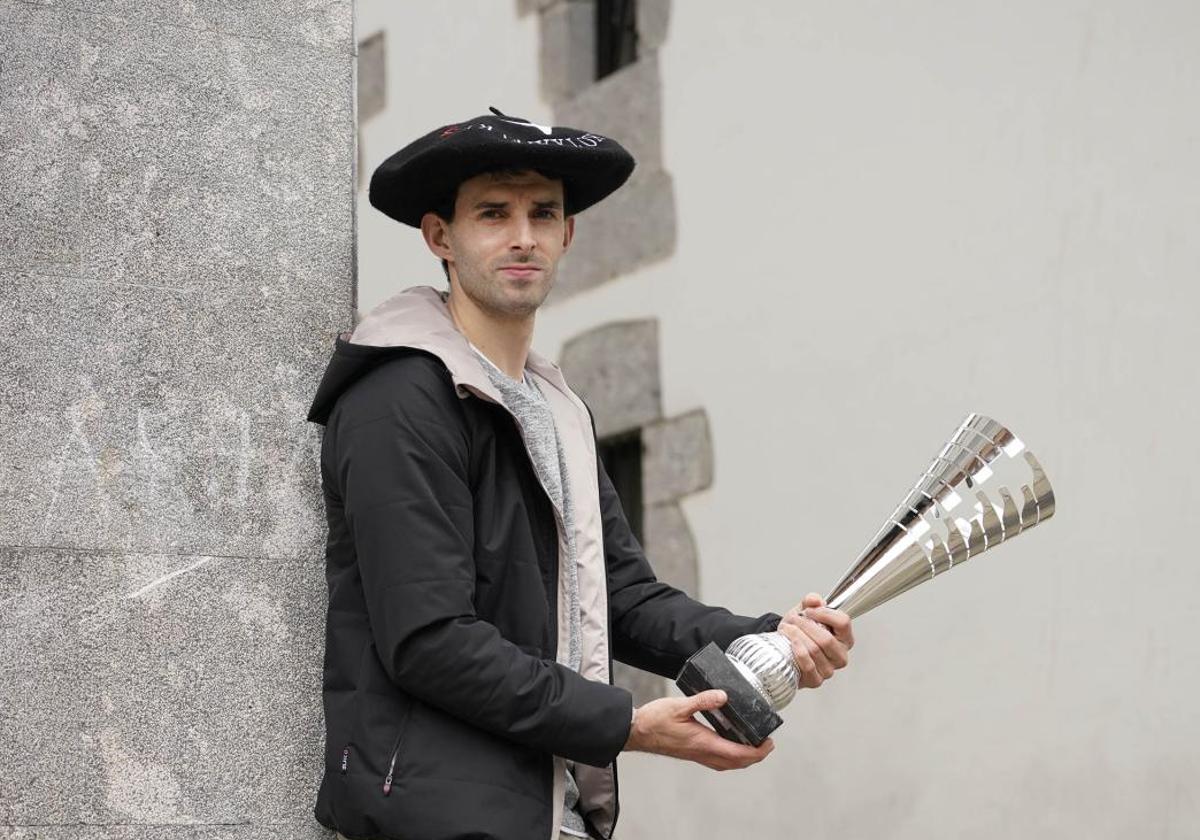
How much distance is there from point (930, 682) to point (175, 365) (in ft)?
12.7

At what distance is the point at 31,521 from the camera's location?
2.94 meters

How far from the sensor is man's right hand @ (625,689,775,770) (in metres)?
2.68

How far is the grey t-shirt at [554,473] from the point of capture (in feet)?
9.34

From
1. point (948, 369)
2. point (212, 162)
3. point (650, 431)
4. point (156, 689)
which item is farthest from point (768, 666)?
point (650, 431)

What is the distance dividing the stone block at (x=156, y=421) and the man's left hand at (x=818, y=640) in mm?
783

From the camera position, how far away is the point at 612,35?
28.6 ft

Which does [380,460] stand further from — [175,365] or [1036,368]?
[1036,368]

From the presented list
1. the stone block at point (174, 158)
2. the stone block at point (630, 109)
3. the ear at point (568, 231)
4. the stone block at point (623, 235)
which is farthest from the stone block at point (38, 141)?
the stone block at point (630, 109)

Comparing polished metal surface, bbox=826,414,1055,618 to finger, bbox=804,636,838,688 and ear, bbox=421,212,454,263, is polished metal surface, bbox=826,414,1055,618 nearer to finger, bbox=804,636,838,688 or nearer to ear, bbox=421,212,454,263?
finger, bbox=804,636,838,688

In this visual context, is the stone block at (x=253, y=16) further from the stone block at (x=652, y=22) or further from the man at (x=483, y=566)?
the stone block at (x=652, y=22)

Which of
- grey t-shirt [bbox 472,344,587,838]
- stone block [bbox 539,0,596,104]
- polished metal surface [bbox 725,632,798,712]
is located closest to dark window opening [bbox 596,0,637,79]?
stone block [bbox 539,0,596,104]

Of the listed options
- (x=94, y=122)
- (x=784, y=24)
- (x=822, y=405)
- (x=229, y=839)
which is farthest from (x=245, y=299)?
(x=784, y=24)

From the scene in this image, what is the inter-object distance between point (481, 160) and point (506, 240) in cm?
13

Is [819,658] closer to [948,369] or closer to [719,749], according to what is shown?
[719,749]
